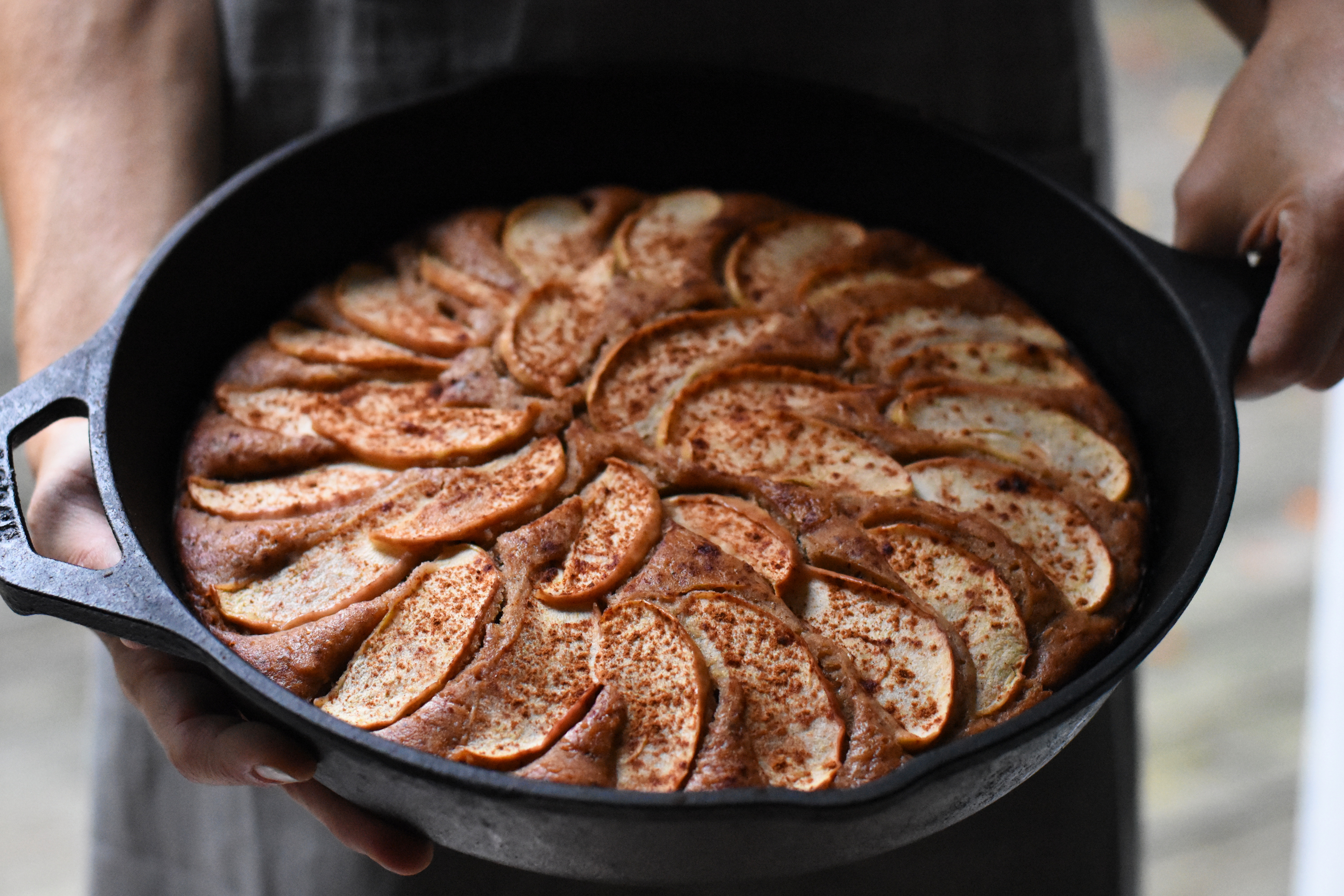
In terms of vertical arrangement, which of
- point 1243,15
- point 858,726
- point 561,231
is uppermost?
point 1243,15

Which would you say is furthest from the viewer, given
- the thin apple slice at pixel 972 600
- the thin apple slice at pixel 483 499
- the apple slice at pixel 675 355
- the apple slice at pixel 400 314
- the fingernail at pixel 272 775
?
the apple slice at pixel 400 314

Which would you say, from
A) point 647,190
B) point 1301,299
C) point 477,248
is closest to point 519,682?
point 477,248

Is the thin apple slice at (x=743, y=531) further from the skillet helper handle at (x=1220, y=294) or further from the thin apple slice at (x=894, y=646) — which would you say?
the skillet helper handle at (x=1220, y=294)

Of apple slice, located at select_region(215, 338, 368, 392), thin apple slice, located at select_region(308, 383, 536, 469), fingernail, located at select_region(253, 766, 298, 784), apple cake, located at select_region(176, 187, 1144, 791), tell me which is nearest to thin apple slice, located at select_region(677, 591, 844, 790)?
apple cake, located at select_region(176, 187, 1144, 791)

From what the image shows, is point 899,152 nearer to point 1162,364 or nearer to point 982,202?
point 982,202

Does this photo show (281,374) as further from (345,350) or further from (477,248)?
(477,248)

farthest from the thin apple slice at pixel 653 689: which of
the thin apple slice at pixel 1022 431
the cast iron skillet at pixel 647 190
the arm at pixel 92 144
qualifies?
the arm at pixel 92 144
